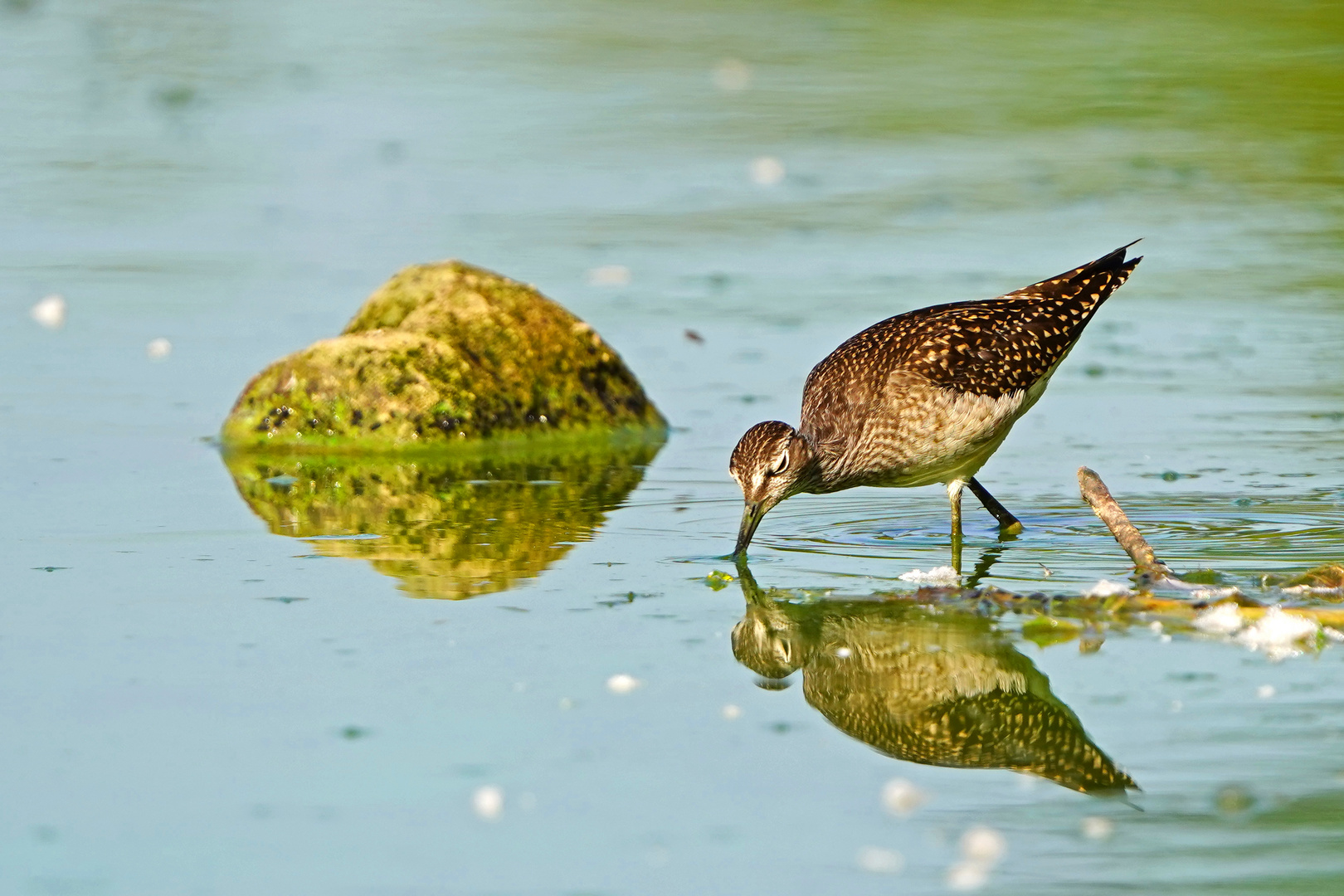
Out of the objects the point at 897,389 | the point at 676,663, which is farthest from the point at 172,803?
the point at 897,389

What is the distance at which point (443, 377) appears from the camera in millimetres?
11703

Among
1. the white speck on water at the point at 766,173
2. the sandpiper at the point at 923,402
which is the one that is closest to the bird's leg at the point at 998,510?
the sandpiper at the point at 923,402

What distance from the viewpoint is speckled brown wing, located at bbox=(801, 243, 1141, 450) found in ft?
31.0

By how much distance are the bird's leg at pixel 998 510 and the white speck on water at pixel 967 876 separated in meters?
4.32

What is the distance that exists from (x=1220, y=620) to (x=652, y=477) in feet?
13.5

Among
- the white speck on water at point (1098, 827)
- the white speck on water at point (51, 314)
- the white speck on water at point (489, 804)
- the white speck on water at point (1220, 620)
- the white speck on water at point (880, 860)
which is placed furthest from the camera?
the white speck on water at point (51, 314)

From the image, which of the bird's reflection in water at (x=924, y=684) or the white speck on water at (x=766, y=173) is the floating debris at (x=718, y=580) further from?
the white speck on water at (x=766, y=173)

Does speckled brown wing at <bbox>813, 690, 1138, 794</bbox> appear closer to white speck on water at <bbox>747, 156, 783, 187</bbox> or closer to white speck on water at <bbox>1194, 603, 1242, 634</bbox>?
white speck on water at <bbox>1194, 603, 1242, 634</bbox>

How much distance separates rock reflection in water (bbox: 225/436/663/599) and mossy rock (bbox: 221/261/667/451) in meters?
0.20

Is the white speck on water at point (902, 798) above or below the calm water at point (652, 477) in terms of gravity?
above

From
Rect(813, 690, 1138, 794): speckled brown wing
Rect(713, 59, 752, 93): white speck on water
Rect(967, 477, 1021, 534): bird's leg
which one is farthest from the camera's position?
Rect(713, 59, 752, 93): white speck on water

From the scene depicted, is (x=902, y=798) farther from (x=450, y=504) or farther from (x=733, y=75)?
(x=733, y=75)

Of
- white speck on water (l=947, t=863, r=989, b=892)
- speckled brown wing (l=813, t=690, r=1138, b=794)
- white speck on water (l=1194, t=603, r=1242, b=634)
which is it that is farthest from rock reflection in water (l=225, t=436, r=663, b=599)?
white speck on water (l=947, t=863, r=989, b=892)

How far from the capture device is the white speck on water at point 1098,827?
5.41 metres
